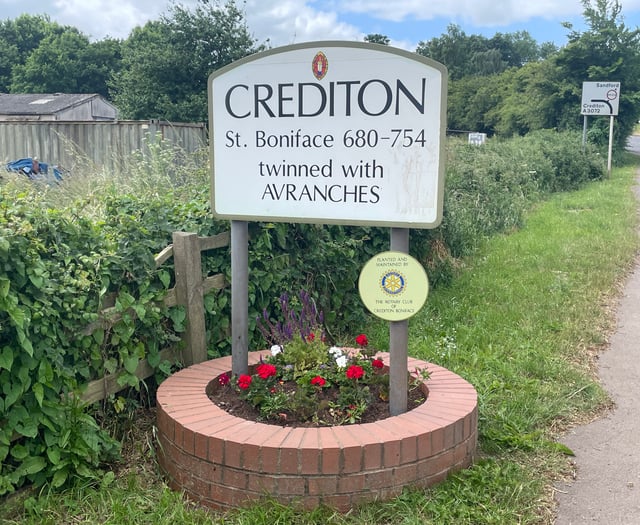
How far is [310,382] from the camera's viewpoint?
3.35 m

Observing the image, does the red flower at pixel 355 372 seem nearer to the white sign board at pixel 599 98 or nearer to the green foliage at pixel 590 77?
the white sign board at pixel 599 98

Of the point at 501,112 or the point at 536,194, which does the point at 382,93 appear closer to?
the point at 536,194

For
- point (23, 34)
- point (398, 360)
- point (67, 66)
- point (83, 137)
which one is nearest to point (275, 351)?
point (398, 360)

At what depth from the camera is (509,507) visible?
291 cm

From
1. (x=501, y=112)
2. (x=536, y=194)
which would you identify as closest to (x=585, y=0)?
(x=501, y=112)

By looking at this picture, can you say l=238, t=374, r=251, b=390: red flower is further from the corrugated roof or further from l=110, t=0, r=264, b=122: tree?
the corrugated roof

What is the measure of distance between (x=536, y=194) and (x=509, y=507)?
13.3 metres

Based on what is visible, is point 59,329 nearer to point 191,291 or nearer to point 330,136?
point 191,291

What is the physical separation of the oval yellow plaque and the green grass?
0.80 meters

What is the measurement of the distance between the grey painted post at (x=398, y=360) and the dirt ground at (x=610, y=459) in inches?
33.5

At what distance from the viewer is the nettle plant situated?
3.14m

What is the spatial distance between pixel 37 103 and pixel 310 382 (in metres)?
49.0

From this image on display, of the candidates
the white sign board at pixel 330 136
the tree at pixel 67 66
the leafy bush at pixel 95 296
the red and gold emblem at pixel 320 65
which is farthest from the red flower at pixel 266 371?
the tree at pixel 67 66

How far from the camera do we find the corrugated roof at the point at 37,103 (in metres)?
44.8
